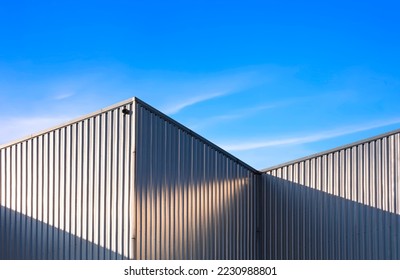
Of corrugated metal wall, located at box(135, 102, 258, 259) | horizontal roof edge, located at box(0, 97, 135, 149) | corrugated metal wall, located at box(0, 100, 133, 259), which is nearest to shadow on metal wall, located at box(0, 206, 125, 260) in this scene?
corrugated metal wall, located at box(0, 100, 133, 259)

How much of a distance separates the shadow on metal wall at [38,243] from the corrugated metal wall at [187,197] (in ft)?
4.70

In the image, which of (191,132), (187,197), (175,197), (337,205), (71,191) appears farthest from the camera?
(337,205)

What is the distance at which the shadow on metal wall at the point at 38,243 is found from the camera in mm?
12727

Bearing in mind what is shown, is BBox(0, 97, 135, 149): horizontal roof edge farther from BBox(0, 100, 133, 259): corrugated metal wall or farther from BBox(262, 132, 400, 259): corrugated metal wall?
BBox(262, 132, 400, 259): corrugated metal wall

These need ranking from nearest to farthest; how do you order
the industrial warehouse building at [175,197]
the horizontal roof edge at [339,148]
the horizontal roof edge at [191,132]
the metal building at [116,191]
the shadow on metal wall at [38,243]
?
1. the metal building at [116,191]
2. the industrial warehouse building at [175,197]
3. the shadow on metal wall at [38,243]
4. the horizontal roof edge at [191,132]
5. the horizontal roof edge at [339,148]

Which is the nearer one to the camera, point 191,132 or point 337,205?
point 191,132

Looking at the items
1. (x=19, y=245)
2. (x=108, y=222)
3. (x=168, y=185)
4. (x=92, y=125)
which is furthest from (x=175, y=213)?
(x=19, y=245)

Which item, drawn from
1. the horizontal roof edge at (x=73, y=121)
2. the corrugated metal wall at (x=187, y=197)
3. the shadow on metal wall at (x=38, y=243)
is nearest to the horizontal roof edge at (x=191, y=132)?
the corrugated metal wall at (x=187, y=197)

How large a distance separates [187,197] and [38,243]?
167 inches

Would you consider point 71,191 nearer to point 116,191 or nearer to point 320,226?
point 116,191

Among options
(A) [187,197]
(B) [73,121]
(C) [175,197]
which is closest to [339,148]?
(A) [187,197]

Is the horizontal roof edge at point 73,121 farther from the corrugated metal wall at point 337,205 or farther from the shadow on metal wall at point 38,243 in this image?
the corrugated metal wall at point 337,205

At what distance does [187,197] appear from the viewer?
1411 centimetres
